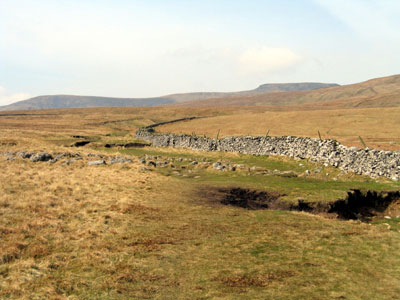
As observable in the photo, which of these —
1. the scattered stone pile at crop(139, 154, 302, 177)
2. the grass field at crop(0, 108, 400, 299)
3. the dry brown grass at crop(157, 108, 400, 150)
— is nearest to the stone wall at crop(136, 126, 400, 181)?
the grass field at crop(0, 108, 400, 299)

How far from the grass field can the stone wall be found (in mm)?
2831

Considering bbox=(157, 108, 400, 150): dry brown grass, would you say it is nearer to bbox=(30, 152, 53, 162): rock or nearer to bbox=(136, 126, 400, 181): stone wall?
bbox=(136, 126, 400, 181): stone wall

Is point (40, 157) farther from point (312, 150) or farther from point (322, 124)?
point (322, 124)

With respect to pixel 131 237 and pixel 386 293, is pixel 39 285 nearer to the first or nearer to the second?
pixel 131 237

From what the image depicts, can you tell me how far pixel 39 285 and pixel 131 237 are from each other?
13.7 feet

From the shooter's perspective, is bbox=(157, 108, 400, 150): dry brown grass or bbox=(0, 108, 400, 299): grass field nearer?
bbox=(0, 108, 400, 299): grass field

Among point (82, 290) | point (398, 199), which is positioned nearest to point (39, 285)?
point (82, 290)

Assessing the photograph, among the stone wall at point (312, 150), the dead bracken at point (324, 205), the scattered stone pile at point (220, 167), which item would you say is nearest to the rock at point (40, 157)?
the scattered stone pile at point (220, 167)

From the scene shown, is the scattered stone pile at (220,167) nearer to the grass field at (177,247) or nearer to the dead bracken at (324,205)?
the grass field at (177,247)

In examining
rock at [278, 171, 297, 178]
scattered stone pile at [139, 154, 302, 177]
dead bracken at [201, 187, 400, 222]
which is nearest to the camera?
dead bracken at [201, 187, 400, 222]

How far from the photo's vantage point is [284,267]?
31.8ft

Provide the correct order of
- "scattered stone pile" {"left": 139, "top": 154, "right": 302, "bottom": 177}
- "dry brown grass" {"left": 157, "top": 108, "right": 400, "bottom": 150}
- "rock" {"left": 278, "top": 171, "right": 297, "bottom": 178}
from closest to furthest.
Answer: "rock" {"left": 278, "top": 171, "right": 297, "bottom": 178}, "scattered stone pile" {"left": 139, "top": 154, "right": 302, "bottom": 177}, "dry brown grass" {"left": 157, "top": 108, "right": 400, "bottom": 150}

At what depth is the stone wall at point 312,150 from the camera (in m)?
22.8

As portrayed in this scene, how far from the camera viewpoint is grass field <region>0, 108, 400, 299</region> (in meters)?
8.45
